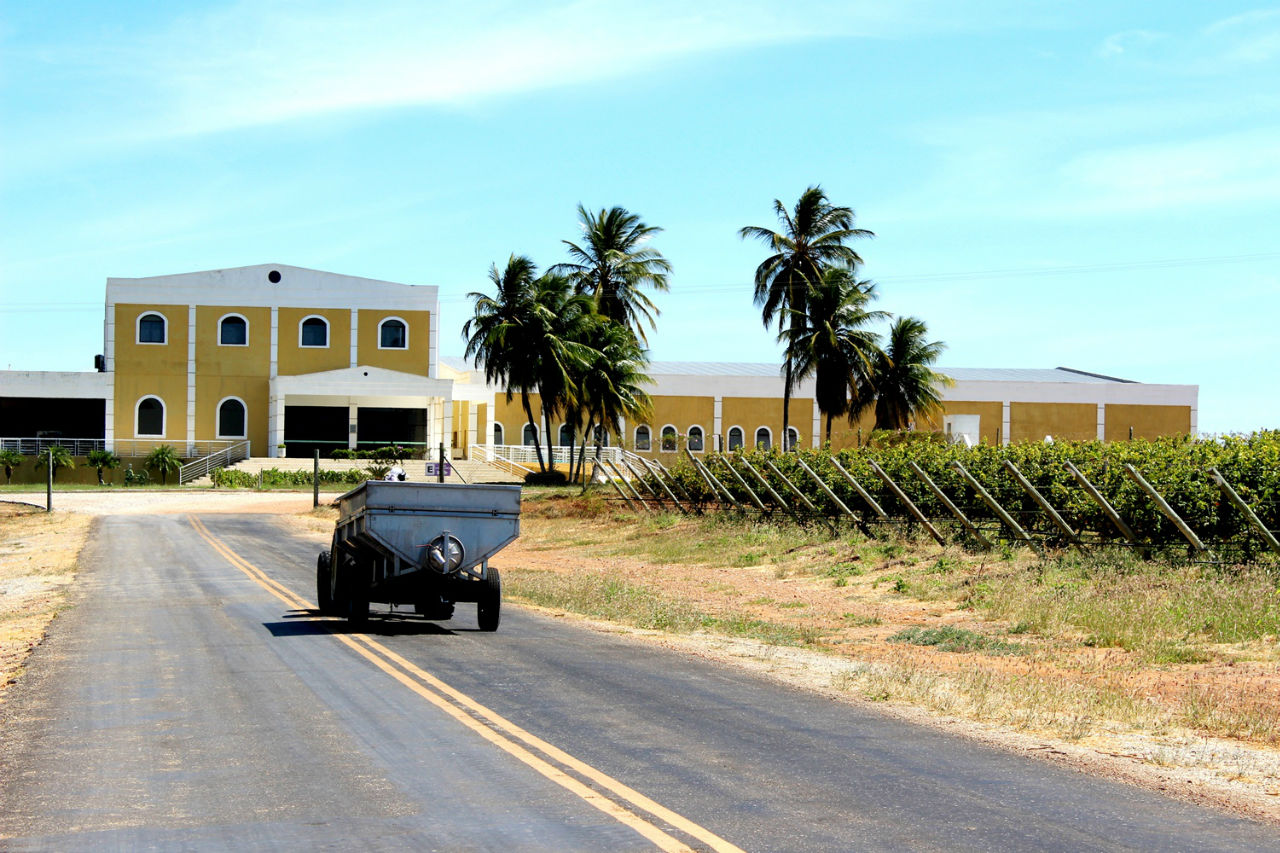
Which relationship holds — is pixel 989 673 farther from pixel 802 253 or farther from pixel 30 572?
pixel 802 253

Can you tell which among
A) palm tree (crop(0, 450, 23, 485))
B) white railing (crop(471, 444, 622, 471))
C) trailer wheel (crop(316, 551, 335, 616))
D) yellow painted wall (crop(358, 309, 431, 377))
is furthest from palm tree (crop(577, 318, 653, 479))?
trailer wheel (crop(316, 551, 335, 616))

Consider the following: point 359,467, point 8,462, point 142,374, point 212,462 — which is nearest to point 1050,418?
point 359,467

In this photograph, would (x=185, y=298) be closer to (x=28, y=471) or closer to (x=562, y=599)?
(x=28, y=471)

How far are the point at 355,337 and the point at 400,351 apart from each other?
264 cm

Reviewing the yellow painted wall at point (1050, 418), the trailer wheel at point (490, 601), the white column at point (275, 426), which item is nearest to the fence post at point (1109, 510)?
the trailer wheel at point (490, 601)

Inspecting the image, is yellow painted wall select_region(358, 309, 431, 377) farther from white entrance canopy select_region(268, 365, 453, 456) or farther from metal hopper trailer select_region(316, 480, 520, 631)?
metal hopper trailer select_region(316, 480, 520, 631)

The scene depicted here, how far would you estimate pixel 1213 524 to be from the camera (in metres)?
19.1

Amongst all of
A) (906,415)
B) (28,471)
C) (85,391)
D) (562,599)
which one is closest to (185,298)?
(85,391)

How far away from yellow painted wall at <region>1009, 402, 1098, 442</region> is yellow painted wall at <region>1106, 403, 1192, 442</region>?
4.20ft

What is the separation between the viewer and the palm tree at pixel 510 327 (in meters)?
61.0

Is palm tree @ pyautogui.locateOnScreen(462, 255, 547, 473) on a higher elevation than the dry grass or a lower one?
higher

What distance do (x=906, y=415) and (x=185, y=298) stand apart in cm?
4001

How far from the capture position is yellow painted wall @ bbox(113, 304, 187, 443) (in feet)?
234

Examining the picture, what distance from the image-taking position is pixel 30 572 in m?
28.0
